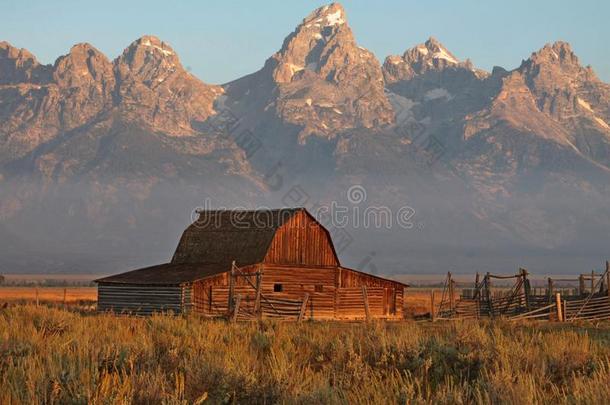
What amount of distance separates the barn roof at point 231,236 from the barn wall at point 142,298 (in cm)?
412

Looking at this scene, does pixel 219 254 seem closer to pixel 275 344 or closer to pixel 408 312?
pixel 408 312

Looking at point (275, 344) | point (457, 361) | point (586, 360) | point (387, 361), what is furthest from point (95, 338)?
point (586, 360)

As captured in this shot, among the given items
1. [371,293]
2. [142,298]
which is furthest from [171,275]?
[371,293]

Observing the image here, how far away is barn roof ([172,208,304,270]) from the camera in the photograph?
155ft

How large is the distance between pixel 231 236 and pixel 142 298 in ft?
22.5

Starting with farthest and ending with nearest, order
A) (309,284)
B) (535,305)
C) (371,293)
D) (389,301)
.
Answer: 1. (389,301)
2. (371,293)
3. (309,284)
4. (535,305)

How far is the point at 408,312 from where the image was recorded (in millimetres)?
56719

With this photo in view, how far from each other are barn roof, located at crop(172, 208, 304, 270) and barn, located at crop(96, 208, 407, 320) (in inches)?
1.8

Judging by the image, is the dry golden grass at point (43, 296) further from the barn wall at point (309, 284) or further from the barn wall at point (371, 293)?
the barn wall at point (371, 293)

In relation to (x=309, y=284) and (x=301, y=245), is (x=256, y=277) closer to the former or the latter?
(x=309, y=284)

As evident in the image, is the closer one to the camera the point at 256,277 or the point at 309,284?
the point at 256,277

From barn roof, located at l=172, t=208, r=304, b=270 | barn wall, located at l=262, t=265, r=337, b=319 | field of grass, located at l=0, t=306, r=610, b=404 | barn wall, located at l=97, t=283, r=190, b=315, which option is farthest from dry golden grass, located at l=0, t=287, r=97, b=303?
field of grass, located at l=0, t=306, r=610, b=404

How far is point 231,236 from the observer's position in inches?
1953

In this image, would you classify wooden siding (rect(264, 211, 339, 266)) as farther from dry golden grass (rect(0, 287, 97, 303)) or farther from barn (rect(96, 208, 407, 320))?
dry golden grass (rect(0, 287, 97, 303))
